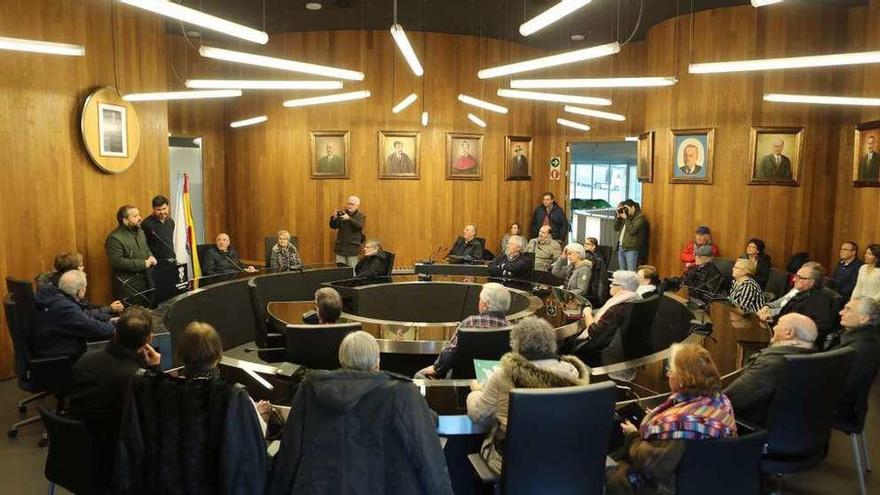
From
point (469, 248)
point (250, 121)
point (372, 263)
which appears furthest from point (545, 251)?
point (250, 121)

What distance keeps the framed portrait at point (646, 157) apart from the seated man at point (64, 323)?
327 inches

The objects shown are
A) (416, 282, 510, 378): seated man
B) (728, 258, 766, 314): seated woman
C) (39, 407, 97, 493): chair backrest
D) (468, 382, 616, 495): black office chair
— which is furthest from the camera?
(728, 258, 766, 314): seated woman

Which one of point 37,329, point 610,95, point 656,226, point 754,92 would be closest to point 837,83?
point 754,92

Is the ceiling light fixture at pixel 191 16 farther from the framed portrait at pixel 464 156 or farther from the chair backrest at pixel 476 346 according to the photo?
the framed portrait at pixel 464 156

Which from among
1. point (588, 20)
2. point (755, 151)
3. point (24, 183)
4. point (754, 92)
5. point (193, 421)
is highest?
point (588, 20)

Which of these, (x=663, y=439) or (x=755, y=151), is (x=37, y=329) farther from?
(x=755, y=151)

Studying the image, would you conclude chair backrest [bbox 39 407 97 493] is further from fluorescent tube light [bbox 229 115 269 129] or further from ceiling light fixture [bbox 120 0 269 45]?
fluorescent tube light [bbox 229 115 269 129]

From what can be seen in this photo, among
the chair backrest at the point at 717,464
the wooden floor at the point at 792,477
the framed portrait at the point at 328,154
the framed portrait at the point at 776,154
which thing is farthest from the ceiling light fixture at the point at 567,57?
the framed portrait at the point at 328,154

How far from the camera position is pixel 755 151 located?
28.5 feet

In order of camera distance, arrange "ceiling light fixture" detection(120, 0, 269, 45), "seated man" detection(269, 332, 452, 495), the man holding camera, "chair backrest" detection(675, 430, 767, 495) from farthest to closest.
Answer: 1. the man holding camera
2. "ceiling light fixture" detection(120, 0, 269, 45)
3. "chair backrest" detection(675, 430, 767, 495)
4. "seated man" detection(269, 332, 452, 495)

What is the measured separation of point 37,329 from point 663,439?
422cm

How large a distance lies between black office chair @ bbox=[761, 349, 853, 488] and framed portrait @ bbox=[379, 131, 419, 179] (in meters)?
8.28

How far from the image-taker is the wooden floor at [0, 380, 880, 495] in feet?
12.7

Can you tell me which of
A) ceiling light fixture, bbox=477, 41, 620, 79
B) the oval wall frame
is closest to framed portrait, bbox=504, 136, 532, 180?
ceiling light fixture, bbox=477, 41, 620, 79
